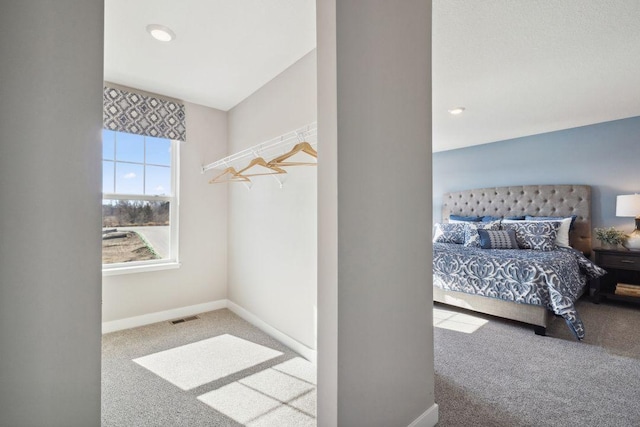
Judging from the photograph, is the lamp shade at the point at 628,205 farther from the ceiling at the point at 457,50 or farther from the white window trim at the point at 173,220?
the white window trim at the point at 173,220

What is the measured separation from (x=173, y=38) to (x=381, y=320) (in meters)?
2.41

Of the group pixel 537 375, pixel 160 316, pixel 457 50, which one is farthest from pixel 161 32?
pixel 537 375

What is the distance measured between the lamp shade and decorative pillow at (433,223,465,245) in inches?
69.5

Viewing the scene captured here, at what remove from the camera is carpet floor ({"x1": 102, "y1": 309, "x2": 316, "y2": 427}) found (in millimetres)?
1707

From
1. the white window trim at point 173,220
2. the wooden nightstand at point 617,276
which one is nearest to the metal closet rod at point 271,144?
the white window trim at point 173,220

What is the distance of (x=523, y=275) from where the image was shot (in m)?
2.91

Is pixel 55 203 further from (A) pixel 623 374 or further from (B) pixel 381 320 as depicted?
(A) pixel 623 374

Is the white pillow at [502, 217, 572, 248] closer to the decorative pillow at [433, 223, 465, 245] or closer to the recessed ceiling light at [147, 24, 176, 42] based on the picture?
the decorative pillow at [433, 223, 465, 245]

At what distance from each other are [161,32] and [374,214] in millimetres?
2085

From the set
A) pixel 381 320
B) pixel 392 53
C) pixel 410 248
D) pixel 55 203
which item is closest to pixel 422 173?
pixel 410 248

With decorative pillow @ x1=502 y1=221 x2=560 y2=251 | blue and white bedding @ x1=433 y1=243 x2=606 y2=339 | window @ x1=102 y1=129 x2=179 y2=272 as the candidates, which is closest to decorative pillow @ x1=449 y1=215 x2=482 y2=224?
decorative pillow @ x1=502 y1=221 x2=560 y2=251

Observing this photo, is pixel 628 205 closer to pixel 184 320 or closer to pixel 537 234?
pixel 537 234

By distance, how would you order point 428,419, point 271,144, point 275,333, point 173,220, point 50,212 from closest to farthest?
point 50,212
point 428,419
point 271,144
point 275,333
point 173,220

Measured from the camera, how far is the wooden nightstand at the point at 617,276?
11.8 ft
